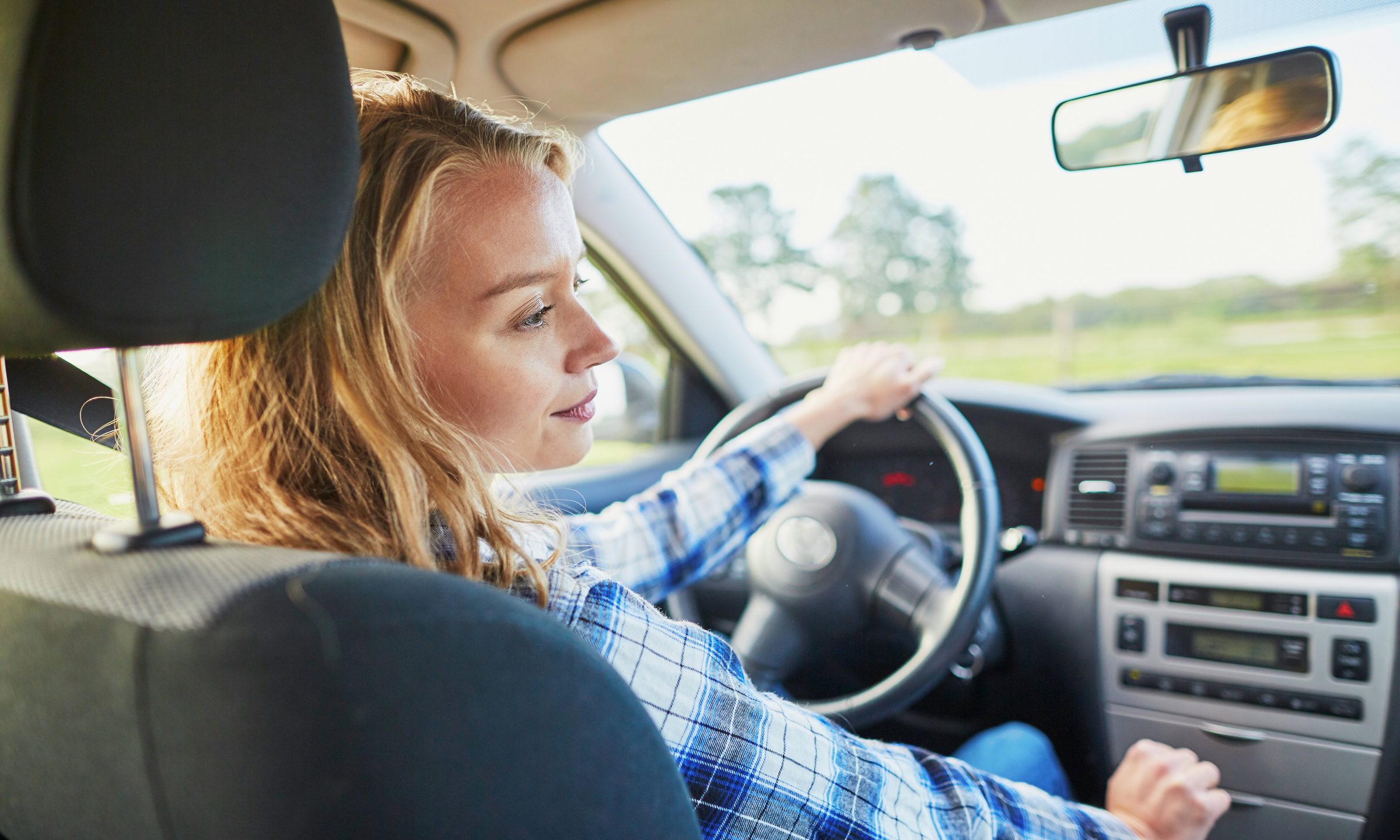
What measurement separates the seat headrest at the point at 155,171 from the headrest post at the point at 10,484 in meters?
0.25

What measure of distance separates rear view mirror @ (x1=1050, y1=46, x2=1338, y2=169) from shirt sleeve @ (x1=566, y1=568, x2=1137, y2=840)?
1.16 metres

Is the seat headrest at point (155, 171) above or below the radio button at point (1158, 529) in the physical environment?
above

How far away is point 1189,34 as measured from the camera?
1.48 metres

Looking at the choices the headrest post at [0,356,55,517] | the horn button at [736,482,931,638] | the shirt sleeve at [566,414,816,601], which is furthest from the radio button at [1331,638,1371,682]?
the headrest post at [0,356,55,517]

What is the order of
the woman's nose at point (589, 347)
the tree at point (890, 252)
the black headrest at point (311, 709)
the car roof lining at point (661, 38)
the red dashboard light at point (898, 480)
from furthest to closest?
1. the tree at point (890, 252)
2. the red dashboard light at point (898, 480)
3. the car roof lining at point (661, 38)
4. the woman's nose at point (589, 347)
5. the black headrest at point (311, 709)

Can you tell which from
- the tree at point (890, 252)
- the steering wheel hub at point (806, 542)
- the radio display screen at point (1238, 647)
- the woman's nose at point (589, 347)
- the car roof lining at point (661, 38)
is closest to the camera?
the woman's nose at point (589, 347)

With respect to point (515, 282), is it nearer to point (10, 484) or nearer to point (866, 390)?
point (10, 484)

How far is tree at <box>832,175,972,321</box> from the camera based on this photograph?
16.1 feet

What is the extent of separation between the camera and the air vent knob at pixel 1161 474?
2.08 metres

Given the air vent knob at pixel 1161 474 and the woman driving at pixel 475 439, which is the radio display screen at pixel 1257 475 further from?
the woman driving at pixel 475 439

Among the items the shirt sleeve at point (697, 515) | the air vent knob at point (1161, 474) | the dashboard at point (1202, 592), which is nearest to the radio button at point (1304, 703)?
the dashboard at point (1202, 592)

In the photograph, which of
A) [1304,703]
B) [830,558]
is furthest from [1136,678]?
[830,558]

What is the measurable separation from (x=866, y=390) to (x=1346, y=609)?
1010 mm

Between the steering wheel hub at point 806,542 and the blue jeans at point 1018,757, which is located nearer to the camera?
the blue jeans at point 1018,757
